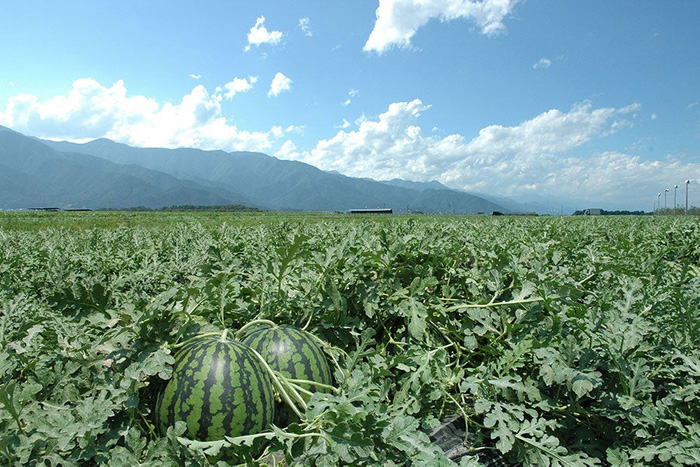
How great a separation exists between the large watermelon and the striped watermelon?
8.7 inches

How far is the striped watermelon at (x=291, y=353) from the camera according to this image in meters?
2.20

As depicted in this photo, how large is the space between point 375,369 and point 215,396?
918mm

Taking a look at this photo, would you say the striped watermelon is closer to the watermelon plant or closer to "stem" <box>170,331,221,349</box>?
the watermelon plant

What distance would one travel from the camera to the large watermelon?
74.2 inches

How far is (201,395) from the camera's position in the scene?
1.89m

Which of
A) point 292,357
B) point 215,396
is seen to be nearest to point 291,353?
point 292,357

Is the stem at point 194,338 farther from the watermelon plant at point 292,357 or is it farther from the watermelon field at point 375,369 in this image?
the watermelon plant at point 292,357

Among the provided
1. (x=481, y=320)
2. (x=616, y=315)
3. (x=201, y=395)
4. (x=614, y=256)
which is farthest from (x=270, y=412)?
(x=614, y=256)

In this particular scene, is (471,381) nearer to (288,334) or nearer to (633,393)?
(633,393)

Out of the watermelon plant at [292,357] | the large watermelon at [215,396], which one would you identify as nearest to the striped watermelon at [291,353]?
the watermelon plant at [292,357]

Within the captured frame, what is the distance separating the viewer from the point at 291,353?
7.29ft

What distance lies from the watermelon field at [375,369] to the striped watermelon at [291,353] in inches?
2.1

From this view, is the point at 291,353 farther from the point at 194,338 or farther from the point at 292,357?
the point at 194,338

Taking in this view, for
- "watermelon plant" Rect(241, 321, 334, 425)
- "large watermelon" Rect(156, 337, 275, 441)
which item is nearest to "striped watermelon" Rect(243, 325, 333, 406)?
"watermelon plant" Rect(241, 321, 334, 425)
